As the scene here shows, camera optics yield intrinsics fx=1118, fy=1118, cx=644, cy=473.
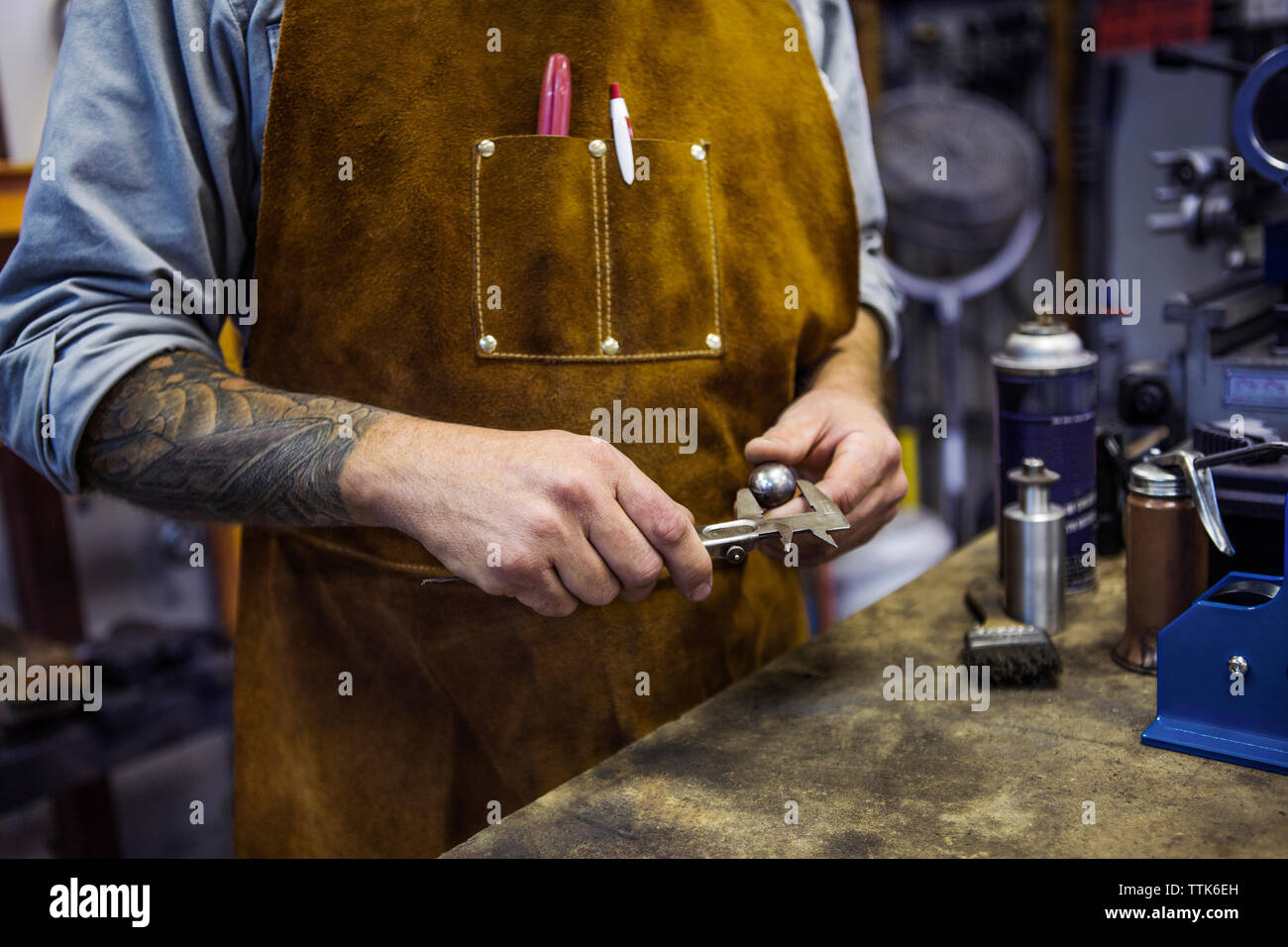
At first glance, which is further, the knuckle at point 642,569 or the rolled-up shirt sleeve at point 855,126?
the rolled-up shirt sleeve at point 855,126

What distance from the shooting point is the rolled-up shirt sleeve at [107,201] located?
0.92m

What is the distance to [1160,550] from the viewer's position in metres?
0.98

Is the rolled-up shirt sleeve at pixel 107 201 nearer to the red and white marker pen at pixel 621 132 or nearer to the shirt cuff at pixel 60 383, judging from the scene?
the shirt cuff at pixel 60 383

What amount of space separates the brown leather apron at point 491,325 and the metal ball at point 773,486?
0.38 ft

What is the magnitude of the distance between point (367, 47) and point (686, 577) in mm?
523

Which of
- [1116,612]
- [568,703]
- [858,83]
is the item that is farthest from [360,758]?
[858,83]

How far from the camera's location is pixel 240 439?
932 millimetres

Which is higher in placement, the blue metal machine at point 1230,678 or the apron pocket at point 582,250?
the apron pocket at point 582,250
